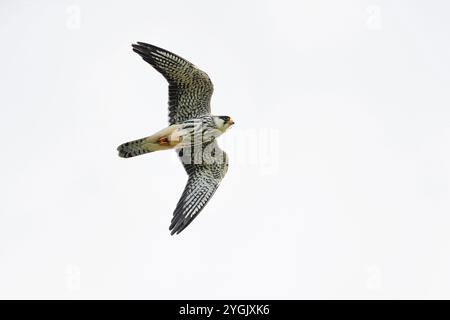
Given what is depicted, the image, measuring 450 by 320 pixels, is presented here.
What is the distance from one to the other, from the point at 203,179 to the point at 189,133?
1064 mm

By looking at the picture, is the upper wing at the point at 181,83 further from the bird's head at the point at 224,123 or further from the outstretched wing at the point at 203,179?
the outstretched wing at the point at 203,179

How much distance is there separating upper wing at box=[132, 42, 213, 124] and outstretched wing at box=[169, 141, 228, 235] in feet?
2.32

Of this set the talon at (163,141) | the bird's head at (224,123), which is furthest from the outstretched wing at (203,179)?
the talon at (163,141)

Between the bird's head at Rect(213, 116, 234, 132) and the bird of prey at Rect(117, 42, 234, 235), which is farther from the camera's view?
the bird's head at Rect(213, 116, 234, 132)

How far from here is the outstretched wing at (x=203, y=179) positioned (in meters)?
13.4

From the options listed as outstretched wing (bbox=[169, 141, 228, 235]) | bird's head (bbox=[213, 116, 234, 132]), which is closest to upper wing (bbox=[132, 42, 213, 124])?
bird's head (bbox=[213, 116, 234, 132])

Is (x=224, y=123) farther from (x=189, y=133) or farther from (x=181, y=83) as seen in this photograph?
(x=181, y=83)

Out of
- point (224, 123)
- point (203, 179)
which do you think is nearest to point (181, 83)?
point (224, 123)

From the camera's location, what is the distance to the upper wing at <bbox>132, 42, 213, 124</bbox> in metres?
13.0

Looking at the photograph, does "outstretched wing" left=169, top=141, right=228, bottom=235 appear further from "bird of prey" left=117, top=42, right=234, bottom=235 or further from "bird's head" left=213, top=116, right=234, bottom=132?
"bird's head" left=213, top=116, right=234, bottom=132
